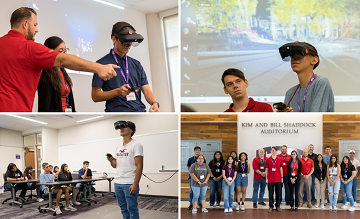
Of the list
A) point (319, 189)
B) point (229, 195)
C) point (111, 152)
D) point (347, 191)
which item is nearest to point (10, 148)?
point (111, 152)

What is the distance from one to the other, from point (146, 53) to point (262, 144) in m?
1.52

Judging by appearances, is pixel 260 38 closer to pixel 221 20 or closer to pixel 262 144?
pixel 221 20

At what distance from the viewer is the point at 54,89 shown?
210 centimetres

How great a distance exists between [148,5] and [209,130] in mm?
1435

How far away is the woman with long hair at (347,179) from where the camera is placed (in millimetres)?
2014

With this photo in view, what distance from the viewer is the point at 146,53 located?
8.23 feet

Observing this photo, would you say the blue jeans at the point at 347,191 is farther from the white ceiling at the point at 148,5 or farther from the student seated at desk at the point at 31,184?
the student seated at desk at the point at 31,184

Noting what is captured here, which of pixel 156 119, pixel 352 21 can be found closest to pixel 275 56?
pixel 352 21

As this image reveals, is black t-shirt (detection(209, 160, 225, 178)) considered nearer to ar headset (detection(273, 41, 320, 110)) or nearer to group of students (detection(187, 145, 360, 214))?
group of students (detection(187, 145, 360, 214))

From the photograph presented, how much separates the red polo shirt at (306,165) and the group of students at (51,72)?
1.39 meters

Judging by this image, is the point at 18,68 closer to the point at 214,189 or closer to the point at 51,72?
the point at 51,72

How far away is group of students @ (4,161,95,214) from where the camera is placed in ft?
5.68

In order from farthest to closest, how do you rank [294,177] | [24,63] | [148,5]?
[148,5], [294,177], [24,63]

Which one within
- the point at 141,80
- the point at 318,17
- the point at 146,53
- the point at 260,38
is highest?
the point at 318,17
